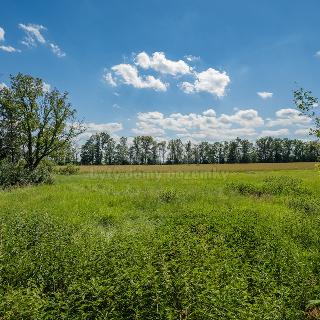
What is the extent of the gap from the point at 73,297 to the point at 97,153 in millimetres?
124865

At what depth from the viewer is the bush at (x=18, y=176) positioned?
1152 inches

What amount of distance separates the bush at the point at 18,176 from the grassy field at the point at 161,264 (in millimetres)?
14956

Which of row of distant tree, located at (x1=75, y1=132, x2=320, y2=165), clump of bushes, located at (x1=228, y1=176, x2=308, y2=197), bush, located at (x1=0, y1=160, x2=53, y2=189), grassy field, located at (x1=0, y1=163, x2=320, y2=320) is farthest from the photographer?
row of distant tree, located at (x1=75, y1=132, x2=320, y2=165)

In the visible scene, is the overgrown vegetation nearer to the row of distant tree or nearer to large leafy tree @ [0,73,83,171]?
large leafy tree @ [0,73,83,171]

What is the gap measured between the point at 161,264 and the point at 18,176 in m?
26.7

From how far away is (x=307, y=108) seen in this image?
11.3 meters

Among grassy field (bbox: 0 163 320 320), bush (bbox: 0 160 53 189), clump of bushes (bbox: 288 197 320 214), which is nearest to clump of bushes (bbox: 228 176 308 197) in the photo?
clump of bushes (bbox: 288 197 320 214)

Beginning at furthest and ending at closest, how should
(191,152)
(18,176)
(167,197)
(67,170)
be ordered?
(191,152) → (67,170) → (18,176) → (167,197)

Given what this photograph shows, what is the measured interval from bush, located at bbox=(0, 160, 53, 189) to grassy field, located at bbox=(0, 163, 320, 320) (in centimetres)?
1496

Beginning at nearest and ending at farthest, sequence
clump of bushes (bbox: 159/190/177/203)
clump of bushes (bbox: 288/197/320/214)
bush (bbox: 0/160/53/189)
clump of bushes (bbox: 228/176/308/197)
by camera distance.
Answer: clump of bushes (bbox: 288/197/320/214) → clump of bushes (bbox: 159/190/177/203) → clump of bushes (bbox: 228/176/308/197) → bush (bbox: 0/160/53/189)

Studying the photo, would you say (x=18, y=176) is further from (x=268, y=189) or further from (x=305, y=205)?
(x=305, y=205)

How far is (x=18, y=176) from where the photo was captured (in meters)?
30.6

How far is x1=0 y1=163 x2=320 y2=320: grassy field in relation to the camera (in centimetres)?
580

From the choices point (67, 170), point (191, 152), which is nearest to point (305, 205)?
point (67, 170)
